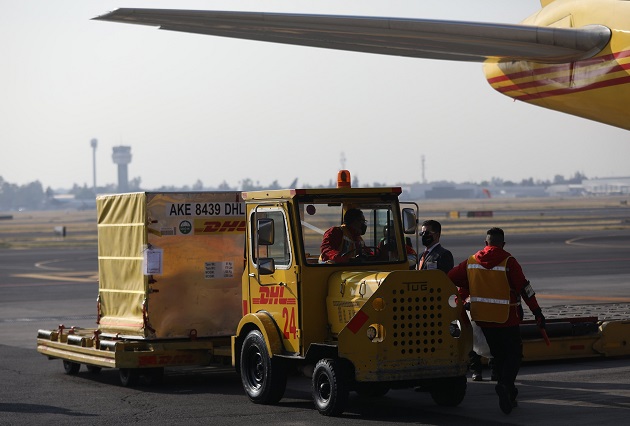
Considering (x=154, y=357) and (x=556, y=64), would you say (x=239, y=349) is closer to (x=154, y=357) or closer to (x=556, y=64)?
(x=154, y=357)

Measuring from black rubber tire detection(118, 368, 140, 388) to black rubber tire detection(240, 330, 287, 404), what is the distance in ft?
7.03

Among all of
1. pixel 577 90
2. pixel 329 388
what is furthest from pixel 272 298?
pixel 577 90

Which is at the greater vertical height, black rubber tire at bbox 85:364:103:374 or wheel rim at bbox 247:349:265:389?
wheel rim at bbox 247:349:265:389

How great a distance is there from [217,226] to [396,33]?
4.16 metres

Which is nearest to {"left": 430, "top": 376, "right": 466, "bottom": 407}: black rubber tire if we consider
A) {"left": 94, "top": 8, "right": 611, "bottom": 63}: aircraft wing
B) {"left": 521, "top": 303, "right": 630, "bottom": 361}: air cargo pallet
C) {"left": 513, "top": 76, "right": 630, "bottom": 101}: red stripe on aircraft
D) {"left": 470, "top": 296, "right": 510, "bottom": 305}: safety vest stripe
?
{"left": 470, "top": 296, "right": 510, "bottom": 305}: safety vest stripe

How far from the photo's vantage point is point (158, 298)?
1459 cm

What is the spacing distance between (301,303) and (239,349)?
1.69 m

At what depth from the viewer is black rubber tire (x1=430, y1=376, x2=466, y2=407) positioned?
11966 mm

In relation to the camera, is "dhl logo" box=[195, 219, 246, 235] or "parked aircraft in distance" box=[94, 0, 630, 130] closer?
"dhl logo" box=[195, 219, 246, 235]

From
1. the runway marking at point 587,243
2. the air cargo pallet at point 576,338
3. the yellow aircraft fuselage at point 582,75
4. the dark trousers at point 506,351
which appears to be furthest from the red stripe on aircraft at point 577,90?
the runway marking at point 587,243

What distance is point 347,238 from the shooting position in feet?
40.9

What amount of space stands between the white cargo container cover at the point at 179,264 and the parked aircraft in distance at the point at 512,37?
264 cm

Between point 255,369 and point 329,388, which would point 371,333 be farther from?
point 255,369

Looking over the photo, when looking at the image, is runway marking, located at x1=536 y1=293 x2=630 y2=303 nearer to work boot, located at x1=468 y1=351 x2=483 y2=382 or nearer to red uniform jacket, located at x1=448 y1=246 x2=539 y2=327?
work boot, located at x1=468 y1=351 x2=483 y2=382
